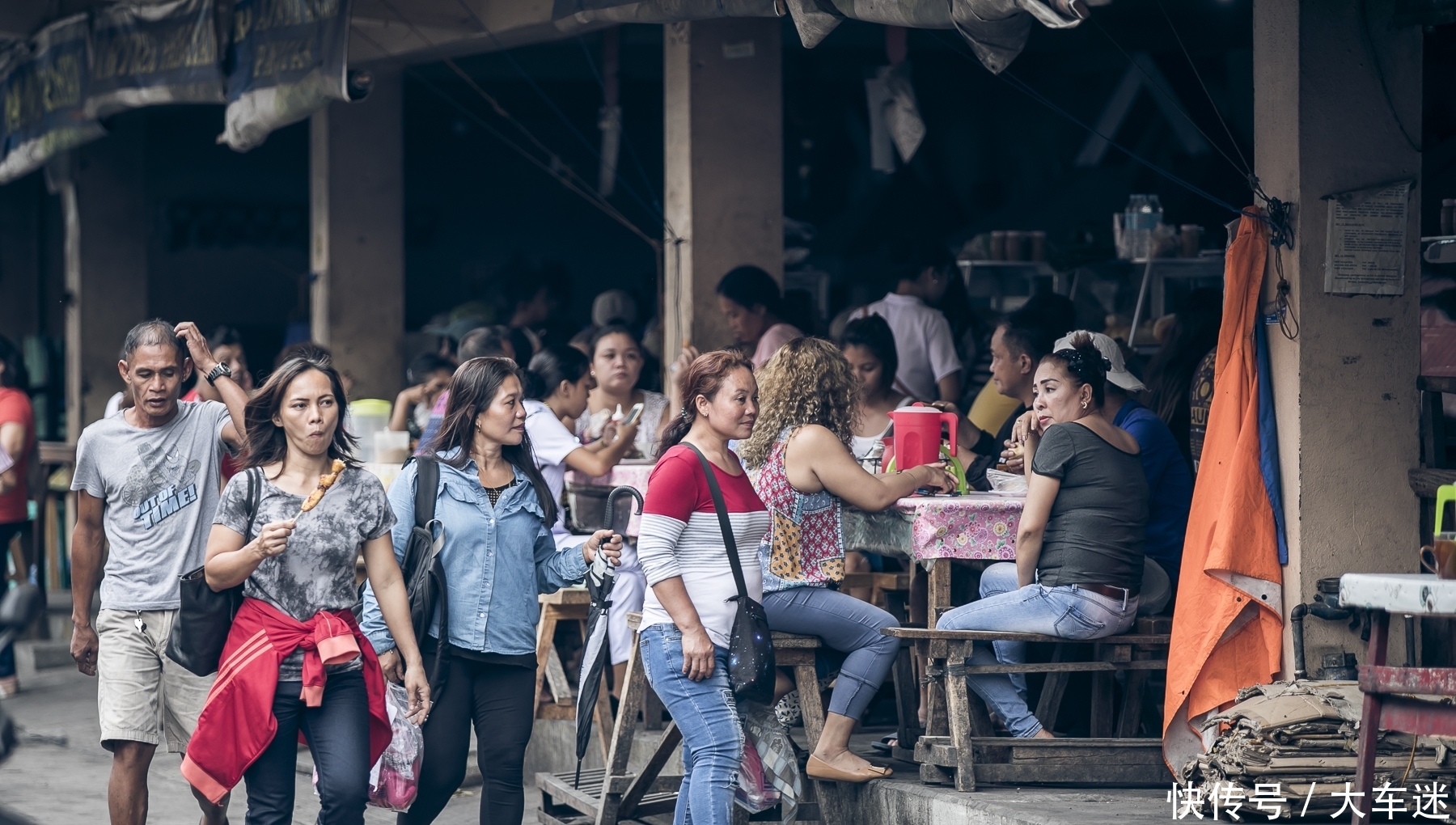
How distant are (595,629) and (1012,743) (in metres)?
1.47

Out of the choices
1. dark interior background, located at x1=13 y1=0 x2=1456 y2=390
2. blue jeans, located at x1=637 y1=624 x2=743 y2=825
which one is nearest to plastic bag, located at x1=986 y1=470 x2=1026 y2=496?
blue jeans, located at x1=637 y1=624 x2=743 y2=825

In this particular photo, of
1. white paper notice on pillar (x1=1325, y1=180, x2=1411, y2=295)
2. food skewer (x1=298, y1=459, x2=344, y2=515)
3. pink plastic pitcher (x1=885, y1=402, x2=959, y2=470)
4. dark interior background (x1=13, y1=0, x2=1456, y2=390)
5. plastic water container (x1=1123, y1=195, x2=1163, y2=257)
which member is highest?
dark interior background (x1=13, y1=0, x2=1456, y2=390)

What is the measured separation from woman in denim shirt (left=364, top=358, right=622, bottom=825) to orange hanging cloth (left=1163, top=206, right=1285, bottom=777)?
193 centimetres

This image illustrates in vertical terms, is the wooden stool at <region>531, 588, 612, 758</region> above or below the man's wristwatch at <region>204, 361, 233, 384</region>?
below

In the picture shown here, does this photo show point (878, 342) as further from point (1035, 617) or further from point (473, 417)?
point (473, 417)

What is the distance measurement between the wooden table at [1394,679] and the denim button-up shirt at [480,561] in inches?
92.2

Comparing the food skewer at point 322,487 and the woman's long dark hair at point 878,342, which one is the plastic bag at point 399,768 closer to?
the food skewer at point 322,487

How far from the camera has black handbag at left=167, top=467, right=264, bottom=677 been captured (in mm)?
4906

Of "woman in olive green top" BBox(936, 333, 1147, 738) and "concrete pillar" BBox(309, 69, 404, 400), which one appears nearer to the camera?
"woman in olive green top" BBox(936, 333, 1147, 738)

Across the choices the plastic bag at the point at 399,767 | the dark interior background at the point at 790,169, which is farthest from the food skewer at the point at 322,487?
the dark interior background at the point at 790,169

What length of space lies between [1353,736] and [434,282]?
11.9 m

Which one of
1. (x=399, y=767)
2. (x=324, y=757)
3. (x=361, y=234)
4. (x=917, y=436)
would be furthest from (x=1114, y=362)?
(x=361, y=234)

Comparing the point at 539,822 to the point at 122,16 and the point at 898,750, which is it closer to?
the point at 898,750

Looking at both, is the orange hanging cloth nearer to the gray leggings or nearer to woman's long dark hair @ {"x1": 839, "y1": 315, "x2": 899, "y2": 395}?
the gray leggings
